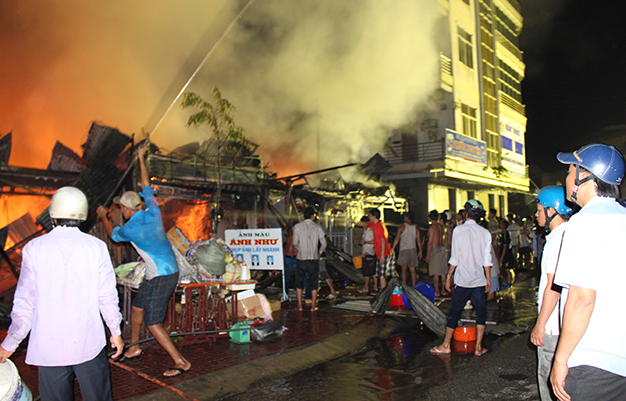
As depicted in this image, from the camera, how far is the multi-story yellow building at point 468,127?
21.1 meters

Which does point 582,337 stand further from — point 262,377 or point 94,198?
point 94,198

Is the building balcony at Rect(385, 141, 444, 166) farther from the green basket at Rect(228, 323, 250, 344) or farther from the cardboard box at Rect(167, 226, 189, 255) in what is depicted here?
the green basket at Rect(228, 323, 250, 344)

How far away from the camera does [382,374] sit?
446 cm

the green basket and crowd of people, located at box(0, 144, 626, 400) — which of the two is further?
the green basket

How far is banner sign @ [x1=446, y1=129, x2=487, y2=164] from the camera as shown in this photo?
20478 millimetres

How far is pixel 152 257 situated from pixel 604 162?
3.70 metres

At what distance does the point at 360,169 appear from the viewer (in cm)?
1480

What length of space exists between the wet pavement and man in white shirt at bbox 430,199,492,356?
310 mm

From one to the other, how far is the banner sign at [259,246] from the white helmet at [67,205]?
5188 mm

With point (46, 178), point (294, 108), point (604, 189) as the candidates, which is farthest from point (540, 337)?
point (294, 108)

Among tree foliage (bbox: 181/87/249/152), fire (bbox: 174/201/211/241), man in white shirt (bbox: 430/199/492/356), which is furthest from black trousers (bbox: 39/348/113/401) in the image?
tree foliage (bbox: 181/87/249/152)

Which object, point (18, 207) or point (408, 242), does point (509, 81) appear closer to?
point (408, 242)

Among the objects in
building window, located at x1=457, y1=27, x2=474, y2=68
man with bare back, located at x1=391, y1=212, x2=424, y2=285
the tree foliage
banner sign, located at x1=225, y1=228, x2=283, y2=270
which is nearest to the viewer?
banner sign, located at x1=225, y1=228, x2=283, y2=270

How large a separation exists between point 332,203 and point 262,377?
→ 29.7ft
